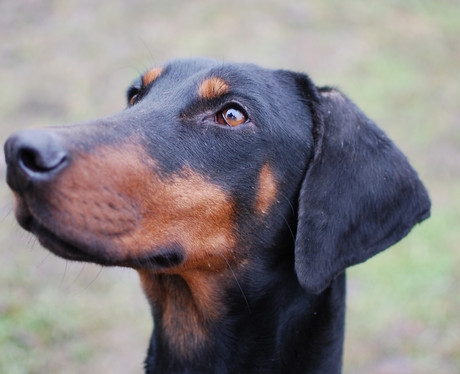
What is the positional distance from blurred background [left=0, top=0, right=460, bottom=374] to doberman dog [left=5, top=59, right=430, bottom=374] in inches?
36.5

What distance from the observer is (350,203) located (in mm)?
2922

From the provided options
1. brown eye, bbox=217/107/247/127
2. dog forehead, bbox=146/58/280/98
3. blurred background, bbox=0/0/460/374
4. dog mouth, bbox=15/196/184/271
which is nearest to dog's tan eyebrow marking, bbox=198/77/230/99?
dog forehead, bbox=146/58/280/98

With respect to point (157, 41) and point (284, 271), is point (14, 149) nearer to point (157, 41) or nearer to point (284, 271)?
point (284, 271)

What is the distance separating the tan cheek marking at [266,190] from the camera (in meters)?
2.96

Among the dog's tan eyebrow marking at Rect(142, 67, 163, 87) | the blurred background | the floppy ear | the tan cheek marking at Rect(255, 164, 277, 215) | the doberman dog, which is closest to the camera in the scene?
the doberman dog

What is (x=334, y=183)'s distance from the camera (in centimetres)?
295

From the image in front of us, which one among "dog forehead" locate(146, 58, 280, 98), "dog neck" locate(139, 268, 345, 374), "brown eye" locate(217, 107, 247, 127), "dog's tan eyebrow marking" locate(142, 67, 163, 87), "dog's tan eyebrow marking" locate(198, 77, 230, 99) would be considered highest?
"dog's tan eyebrow marking" locate(142, 67, 163, 87)

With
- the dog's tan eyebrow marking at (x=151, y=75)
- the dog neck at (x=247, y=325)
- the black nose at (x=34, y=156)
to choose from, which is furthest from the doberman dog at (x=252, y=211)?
the black nose at (x=34, y=156)

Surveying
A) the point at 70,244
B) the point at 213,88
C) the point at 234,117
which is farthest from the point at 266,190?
the point at 70,244

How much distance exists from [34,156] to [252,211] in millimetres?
1255

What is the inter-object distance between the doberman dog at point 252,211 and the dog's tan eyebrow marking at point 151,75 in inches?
8.1

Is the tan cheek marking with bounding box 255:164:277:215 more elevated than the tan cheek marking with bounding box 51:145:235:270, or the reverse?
the tan cheek marking with bounding box 255:164:277:215

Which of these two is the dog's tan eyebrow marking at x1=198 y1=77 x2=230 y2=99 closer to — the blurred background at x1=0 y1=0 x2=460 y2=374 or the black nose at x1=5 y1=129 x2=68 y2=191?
the black nose at x1=5 y1=129 x2=68 y2=191

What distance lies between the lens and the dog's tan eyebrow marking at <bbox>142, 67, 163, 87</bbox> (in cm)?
345
